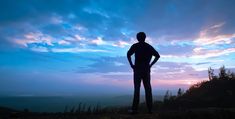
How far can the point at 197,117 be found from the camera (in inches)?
384

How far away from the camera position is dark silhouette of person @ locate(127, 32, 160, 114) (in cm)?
1089

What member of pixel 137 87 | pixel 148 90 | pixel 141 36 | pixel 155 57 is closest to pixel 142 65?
pixel 155 57

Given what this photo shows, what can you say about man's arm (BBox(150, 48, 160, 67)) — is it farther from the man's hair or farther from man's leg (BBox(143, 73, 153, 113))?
the man's hair

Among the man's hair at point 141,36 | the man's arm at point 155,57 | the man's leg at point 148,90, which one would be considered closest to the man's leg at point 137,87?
the man's leg at point 148,90

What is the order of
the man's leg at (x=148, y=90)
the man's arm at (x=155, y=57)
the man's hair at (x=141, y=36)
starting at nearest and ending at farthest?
the man's leg at (x=148, y=90)
the man's hair at (x=141, y=36)
the man's arm at (x=155, y=57)

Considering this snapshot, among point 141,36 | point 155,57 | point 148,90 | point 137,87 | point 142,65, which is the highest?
point 141,36

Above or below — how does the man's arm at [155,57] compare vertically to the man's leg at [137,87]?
above

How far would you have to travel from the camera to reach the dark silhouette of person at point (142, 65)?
429 inches

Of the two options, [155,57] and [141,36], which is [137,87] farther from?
[141,36]

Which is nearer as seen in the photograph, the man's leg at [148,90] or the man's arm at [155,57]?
the man's leg at [148,90]

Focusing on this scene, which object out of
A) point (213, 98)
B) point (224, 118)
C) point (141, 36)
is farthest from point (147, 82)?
point (213, 98)

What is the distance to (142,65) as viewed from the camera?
11.0 meters

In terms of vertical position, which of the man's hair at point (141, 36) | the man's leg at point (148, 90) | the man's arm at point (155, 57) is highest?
the man's hair at point (141, 36)

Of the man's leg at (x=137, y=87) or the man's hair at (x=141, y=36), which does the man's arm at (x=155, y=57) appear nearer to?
the man's hair at (x=141, y=36)
